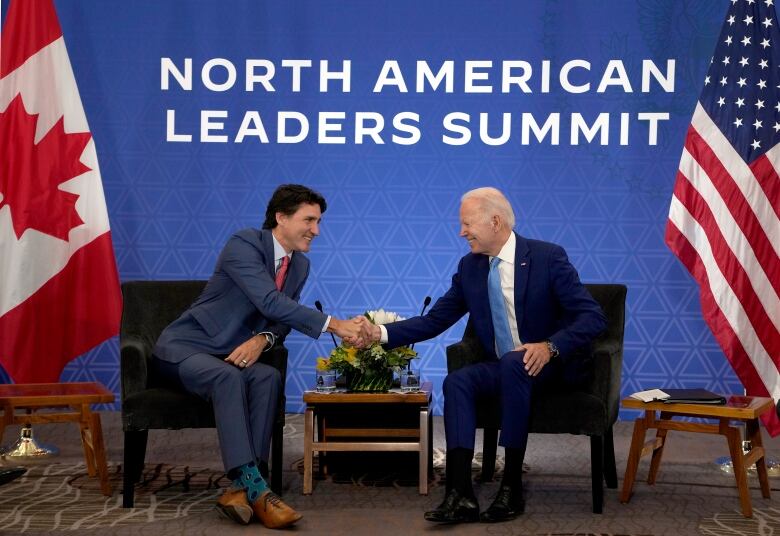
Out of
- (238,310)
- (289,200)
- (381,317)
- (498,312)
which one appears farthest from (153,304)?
(498,312)

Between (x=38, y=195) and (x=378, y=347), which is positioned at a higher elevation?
(x=38, y=195)

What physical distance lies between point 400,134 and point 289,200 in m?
2.01

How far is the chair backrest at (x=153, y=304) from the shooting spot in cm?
417

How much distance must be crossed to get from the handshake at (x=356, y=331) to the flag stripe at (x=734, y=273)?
2230 millimetres

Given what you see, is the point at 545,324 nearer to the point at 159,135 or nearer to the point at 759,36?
the point at 759,36

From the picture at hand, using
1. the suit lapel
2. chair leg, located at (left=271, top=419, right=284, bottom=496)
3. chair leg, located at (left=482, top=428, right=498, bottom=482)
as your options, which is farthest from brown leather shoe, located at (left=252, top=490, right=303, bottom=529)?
the suit lapel

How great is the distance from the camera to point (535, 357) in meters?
3.64

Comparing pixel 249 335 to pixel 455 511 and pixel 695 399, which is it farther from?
pixel 695 399

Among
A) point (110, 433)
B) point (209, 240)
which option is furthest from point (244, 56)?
point (110, 433)

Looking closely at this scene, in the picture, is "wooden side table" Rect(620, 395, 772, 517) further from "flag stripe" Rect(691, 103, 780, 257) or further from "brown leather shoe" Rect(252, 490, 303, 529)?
"flag stripe" Rect(691, 103, 780, 257)

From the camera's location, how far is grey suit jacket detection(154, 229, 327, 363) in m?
3.90

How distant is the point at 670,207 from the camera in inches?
221

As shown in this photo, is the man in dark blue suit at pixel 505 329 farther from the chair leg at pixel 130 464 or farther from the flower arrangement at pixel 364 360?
the chair leg at pixel 130 464

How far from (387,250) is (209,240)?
1.10 metres
